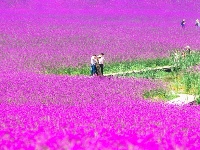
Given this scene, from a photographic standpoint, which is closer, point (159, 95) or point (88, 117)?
point (88, 117)

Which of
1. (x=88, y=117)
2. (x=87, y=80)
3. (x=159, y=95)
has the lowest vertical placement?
(x=159, y=95)

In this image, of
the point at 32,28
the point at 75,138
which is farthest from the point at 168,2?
the point at 75,138

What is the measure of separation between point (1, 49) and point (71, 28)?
762 cm

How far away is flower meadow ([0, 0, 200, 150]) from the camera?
3695 mm

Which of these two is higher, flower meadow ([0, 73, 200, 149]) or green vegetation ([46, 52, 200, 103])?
flower meadow ([0, 73, 200, 149])

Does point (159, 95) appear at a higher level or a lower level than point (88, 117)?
lower

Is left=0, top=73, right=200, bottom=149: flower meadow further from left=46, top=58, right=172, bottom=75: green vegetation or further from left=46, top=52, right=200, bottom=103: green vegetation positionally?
left=46, top=58, right=172, bottom=75: green vegetation

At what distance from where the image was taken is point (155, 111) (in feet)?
23.2

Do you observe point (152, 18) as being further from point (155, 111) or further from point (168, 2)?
point (155, 111)

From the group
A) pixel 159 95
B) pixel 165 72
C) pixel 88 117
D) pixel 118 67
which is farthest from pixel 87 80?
pixel 88 117

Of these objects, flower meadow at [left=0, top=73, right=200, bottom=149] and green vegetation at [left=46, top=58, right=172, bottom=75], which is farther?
green vegetation at [left=46, top=58, right=172, bottom=75]

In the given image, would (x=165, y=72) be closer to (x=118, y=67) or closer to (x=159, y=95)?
(x=118, y=67)

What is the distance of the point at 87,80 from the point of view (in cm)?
1189

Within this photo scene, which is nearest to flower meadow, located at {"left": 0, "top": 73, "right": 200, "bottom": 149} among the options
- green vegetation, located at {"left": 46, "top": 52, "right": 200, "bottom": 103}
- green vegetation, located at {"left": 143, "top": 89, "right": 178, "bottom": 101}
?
green vegetation, located at {"left": 143, "top": 89, "right": 178, "bottom": 101}
